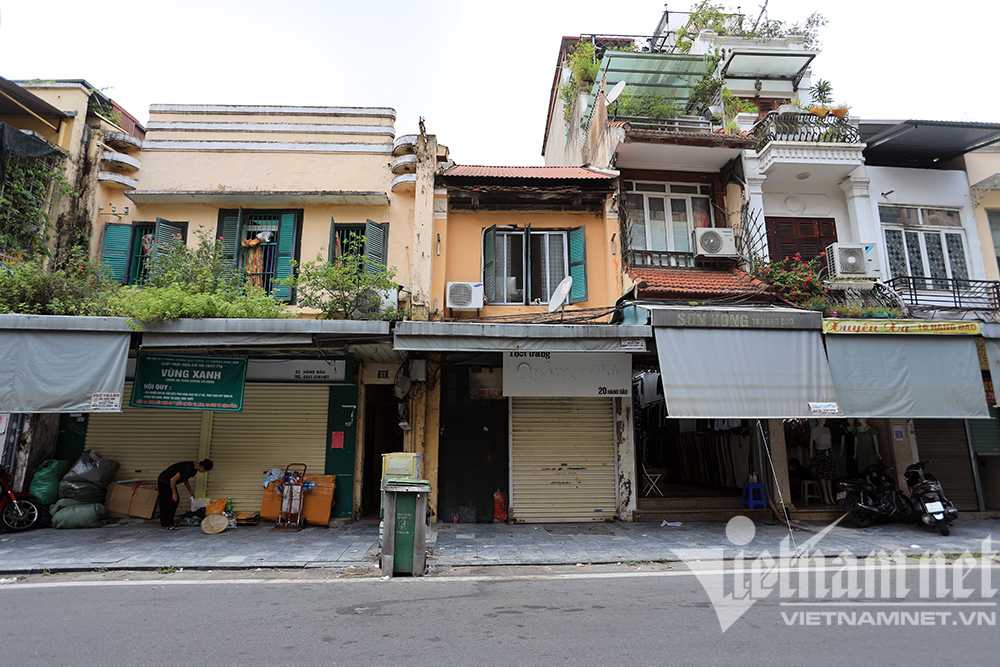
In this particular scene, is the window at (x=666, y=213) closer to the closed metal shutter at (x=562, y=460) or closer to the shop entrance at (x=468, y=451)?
the closed metal shutter at (x=562, y=460)

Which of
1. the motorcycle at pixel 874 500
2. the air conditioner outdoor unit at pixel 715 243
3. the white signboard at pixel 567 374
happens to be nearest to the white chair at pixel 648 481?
the white signboard at pixel 567 374

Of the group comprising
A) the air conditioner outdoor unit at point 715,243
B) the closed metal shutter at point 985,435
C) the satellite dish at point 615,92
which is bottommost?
the closed metal shutter at point 985,435

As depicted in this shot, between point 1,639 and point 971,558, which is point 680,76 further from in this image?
point 1,639

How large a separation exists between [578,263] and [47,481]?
1199cm

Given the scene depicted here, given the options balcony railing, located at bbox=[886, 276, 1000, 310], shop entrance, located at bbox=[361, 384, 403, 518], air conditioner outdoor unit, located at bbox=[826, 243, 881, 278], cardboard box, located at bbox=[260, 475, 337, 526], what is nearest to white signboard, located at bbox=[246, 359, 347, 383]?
shop entrance, located at bbox=[361, 384, 403, 518]

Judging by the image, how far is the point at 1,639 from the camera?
4.82m

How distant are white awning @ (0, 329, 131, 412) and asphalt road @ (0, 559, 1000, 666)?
290cm

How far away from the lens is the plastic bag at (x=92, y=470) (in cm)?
1033

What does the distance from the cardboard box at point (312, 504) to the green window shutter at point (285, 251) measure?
4.27 meters

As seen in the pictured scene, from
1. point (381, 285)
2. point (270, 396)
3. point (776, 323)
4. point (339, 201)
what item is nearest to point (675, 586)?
point (776, 323)

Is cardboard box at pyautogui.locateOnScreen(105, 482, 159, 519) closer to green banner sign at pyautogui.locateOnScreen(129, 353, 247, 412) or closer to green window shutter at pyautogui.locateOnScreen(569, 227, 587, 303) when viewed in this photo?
green banner sign at pyautogui.locateOnScreen(129, 353, 247, 412)

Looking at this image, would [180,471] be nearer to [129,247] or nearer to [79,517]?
[79,517]

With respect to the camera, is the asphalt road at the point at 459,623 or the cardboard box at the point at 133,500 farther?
the cardboard box at the point at 133,500

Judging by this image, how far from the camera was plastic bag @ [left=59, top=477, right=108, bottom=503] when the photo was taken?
10.2 meters
